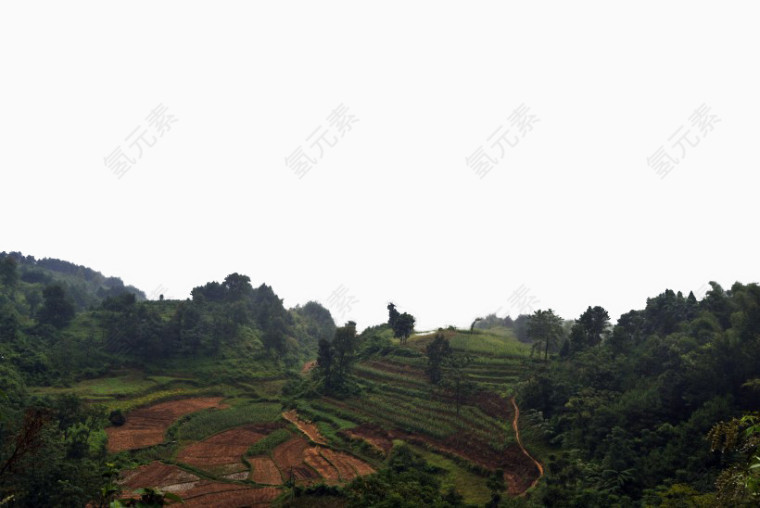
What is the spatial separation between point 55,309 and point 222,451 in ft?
150

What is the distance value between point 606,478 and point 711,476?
554 cm

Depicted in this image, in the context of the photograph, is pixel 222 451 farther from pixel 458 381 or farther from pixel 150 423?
pixel 458 381

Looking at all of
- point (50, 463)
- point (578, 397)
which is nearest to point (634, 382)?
point (578, 397)

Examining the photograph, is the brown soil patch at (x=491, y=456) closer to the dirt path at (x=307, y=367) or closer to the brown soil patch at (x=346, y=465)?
the brown soil patch at (x=346, y=465)

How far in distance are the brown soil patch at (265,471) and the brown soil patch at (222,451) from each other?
1.04m

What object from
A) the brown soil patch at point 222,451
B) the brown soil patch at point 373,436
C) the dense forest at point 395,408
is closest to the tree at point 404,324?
the dense forest at point 395,408

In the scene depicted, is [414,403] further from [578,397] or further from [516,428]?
[578,397]

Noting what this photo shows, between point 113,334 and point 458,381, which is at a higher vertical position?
point 113,334

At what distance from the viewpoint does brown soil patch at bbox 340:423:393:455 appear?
127 ft

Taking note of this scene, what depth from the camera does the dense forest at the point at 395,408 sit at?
23609 mm

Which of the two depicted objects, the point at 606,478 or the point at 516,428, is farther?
the point at 516,428

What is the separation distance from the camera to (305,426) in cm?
4503

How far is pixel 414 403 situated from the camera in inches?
1838

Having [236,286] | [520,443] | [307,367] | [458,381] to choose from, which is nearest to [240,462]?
[458,381]
